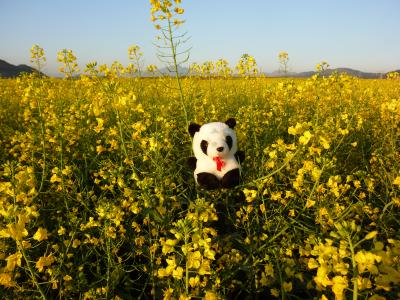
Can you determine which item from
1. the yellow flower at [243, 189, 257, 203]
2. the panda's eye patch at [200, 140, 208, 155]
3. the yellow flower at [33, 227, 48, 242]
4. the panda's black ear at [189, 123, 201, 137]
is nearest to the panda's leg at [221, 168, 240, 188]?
the yellow flower at [243, 189, 257, 203]

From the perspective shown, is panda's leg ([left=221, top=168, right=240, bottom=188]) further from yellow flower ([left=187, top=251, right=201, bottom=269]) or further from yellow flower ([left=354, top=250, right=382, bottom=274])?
yellow flower ([left=354, top=250, right=382, bottom=274])

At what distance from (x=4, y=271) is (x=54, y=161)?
193 centimetres

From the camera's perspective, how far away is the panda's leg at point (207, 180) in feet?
7.41

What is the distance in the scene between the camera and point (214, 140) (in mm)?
2266

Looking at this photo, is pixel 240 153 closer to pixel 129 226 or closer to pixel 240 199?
pixel 240 199

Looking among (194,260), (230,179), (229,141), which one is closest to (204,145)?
(229,141)

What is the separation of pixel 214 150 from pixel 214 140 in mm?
75

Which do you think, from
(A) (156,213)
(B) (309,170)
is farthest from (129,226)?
(B) (309,170)

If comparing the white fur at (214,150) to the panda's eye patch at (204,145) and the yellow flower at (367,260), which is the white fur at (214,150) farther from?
the yellow flower at (367,260)

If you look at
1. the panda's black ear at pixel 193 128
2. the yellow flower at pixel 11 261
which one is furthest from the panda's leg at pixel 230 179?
the yellow flower at pixel 11 261

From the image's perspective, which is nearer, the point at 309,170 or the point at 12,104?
the point at 309,170

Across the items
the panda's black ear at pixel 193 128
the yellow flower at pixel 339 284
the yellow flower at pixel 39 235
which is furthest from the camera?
the panda's black ear at pixel 193 128

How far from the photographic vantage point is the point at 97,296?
5.17ft

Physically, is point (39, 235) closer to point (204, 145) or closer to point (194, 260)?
point (194, 260)
